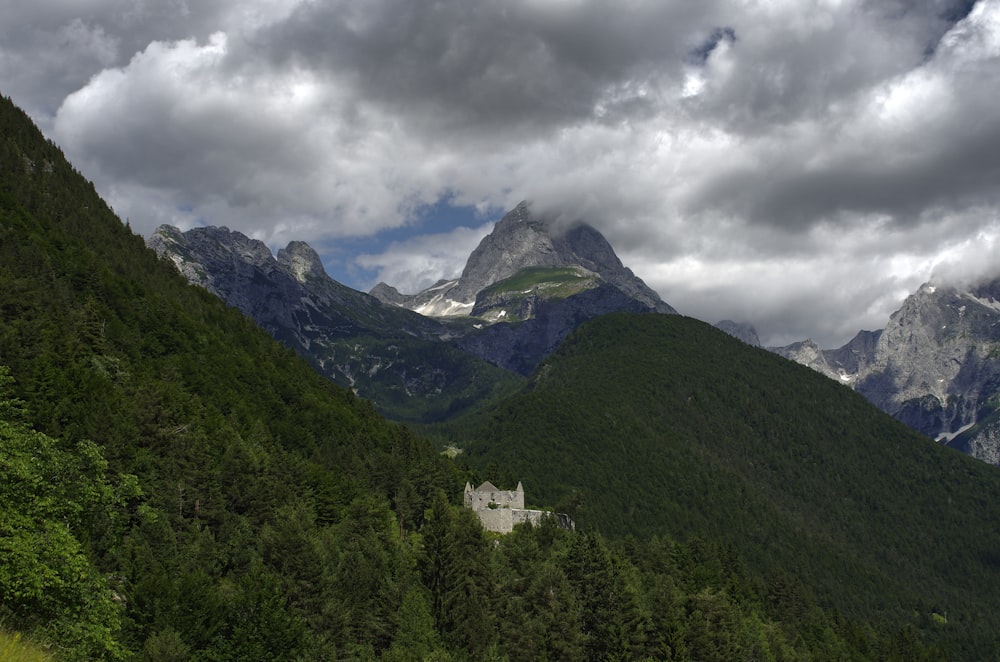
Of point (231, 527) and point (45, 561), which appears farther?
point (231, 527)

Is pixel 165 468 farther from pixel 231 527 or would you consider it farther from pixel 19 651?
pixel 19 651

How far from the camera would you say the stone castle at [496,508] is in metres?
121

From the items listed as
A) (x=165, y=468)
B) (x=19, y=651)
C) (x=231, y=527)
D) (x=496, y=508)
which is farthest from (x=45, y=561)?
(x=496, y=508)

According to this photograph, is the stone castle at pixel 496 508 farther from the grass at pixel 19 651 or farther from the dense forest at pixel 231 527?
the grass at pixel 19 651

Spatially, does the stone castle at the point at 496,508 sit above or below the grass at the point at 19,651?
above

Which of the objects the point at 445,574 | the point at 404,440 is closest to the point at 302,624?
the point at 445,574

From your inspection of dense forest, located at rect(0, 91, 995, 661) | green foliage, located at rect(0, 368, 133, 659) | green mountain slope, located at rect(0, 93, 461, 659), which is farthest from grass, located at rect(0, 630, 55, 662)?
green mountain slope, located at rect(0, 93, 461, 659)

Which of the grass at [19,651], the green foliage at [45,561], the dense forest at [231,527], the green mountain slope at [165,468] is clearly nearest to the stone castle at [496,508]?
the green mountain slope at [165,468]

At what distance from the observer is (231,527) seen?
232 ft

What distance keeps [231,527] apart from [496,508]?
186 ft

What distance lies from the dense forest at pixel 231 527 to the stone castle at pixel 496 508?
600 cm

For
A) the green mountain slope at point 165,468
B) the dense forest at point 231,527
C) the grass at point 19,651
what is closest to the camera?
the grass at point 19,651

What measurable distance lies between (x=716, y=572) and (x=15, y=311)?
106515 millimetres

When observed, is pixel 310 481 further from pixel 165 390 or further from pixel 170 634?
pixel 170 634
